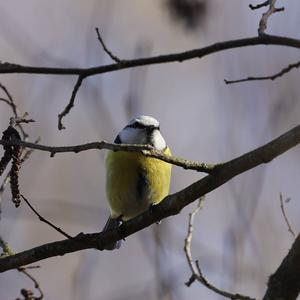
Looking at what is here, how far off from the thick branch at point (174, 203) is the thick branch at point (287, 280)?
244 millimetres

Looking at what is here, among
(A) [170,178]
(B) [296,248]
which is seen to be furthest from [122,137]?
(B) [296,248]

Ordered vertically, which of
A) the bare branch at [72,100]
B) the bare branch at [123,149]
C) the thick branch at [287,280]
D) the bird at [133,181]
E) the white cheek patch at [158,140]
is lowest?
the thick branch at [287,280]

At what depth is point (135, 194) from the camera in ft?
10.8

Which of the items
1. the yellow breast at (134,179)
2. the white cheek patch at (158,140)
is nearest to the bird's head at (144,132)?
the white cheek patch at (158,140)

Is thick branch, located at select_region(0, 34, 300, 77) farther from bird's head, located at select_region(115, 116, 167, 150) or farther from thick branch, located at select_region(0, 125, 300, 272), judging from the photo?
bird's head, located at select_region(115, 116, 167, 150)

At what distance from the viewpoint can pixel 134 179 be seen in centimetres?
329

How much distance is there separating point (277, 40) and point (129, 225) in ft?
3.21

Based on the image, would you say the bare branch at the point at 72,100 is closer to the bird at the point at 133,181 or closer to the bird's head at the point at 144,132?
the bird at the point at 133,181

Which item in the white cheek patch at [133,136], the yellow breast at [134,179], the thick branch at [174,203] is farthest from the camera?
the white cheek patch at [133,136]

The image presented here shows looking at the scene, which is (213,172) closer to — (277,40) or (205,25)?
(277,40)

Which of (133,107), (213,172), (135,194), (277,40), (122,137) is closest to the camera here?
(277,40)

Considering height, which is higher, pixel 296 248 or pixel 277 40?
pixel 277 40

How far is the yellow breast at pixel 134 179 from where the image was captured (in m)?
3.27

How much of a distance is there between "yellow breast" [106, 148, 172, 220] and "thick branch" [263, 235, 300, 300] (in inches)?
69.9
